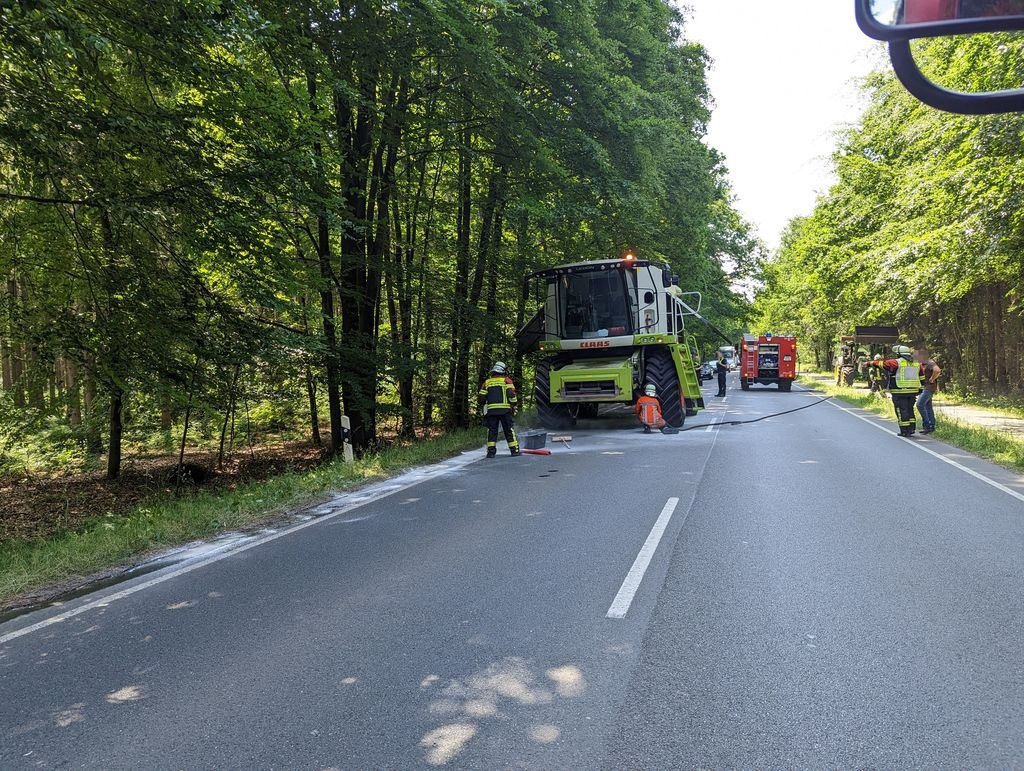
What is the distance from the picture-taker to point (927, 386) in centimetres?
1492

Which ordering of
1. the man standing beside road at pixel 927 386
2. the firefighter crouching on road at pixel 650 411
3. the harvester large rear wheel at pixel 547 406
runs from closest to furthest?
the man standing beside road at pixel 927 386 → the firefighter crouching on road at pixel 650 411 → the harvester large rear wheel at pixel 547 406

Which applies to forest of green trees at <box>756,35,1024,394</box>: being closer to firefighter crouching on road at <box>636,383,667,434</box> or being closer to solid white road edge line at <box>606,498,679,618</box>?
firefighter crouching on road at <box>636,383,667,434</box>

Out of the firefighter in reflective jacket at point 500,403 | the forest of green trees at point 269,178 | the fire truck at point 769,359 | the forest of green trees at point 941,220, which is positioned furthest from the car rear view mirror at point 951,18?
the fire truck at point 769,359

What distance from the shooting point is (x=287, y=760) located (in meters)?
2.79

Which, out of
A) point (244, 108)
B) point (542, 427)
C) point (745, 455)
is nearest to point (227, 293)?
point (244, 108)

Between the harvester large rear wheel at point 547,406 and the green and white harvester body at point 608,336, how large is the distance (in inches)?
0.9

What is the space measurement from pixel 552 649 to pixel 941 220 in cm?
1957

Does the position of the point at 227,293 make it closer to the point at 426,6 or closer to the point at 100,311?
the point at 100,311

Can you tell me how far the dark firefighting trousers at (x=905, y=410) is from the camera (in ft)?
47.4

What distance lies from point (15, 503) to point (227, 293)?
17.9 feet

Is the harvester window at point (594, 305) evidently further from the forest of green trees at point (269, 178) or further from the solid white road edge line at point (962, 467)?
the solid white road edge line at point (962, 467)

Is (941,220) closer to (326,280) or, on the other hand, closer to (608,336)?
(608,336)

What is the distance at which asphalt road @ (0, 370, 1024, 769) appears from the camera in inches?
114

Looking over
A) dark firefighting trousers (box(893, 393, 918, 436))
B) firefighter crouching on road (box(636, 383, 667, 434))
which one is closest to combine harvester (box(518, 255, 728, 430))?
firefighter crouching on road (box(636, 383, 667, 434))
